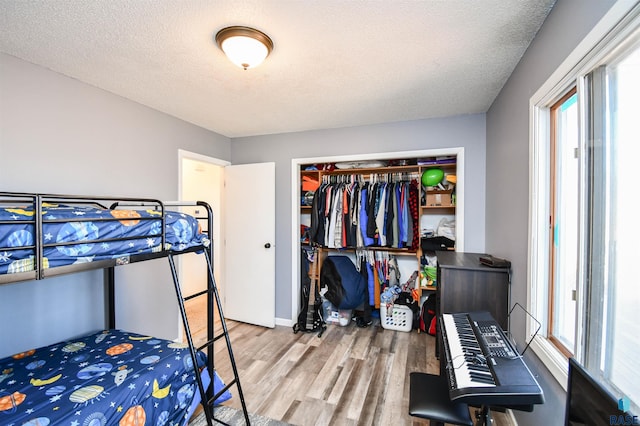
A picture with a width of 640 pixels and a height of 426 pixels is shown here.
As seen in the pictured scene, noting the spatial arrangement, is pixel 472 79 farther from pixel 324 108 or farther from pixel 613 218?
pixel 613 218

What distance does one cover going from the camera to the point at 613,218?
0.97m

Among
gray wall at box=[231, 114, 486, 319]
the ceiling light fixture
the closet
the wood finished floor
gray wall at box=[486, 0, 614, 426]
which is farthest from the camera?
the closet

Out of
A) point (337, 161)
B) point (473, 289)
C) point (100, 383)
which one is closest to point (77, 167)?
point (100, 383)

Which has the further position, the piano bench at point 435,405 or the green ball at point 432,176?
the green ball at point 432,176

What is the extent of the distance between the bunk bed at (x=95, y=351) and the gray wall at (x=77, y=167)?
0.23 metres

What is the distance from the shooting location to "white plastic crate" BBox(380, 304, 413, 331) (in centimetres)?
310

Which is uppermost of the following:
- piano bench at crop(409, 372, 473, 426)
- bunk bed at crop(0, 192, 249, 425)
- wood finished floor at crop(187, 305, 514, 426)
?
bunk bed at crop(0, 192, 249, 425)

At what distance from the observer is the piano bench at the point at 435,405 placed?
1.19 m

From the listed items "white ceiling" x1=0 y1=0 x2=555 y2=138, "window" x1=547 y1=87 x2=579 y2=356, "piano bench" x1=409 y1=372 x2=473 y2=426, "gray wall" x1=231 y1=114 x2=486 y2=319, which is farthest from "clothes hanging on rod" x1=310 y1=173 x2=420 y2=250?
"piano bench" x1=409 y1=372 x2=473 y2=426

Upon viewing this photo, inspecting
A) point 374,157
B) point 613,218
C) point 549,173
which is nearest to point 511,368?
point 613,218

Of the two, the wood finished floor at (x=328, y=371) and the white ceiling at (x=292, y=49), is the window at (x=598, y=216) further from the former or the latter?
the wood finished floor at (x=328, y=371)

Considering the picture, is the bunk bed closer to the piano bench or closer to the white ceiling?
the white ceiling

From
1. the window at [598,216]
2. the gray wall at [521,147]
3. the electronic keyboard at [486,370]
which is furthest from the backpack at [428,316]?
the electronic keyboard at [486,370]

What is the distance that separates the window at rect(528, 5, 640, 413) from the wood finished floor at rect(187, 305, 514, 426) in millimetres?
1086
